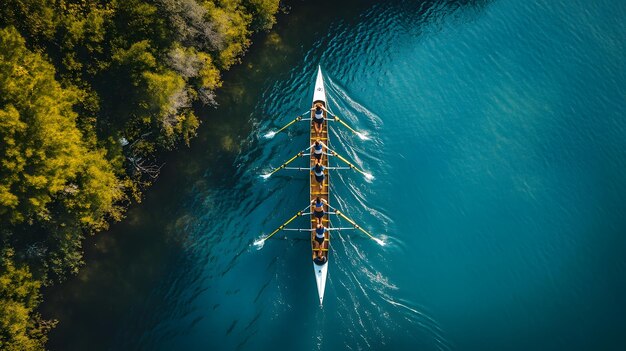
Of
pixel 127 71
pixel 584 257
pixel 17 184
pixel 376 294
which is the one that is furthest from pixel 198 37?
pixel 584 257

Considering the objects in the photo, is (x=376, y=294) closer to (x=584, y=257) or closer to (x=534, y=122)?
(x=584, y=257)

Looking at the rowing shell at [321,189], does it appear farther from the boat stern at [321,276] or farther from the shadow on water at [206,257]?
the shadow on water at [206,257]

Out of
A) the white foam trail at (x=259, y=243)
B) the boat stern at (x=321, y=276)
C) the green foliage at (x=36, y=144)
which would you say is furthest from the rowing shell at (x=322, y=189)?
the green foliage at (x=36, y=144)

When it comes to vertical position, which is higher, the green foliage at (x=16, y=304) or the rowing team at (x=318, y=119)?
the rowing team at (x=318, y=119)

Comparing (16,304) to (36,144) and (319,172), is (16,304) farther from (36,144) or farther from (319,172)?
(319,172)

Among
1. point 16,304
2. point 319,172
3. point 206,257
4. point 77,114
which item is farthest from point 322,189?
point 16,304

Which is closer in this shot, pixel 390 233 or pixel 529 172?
pixel 390 233
